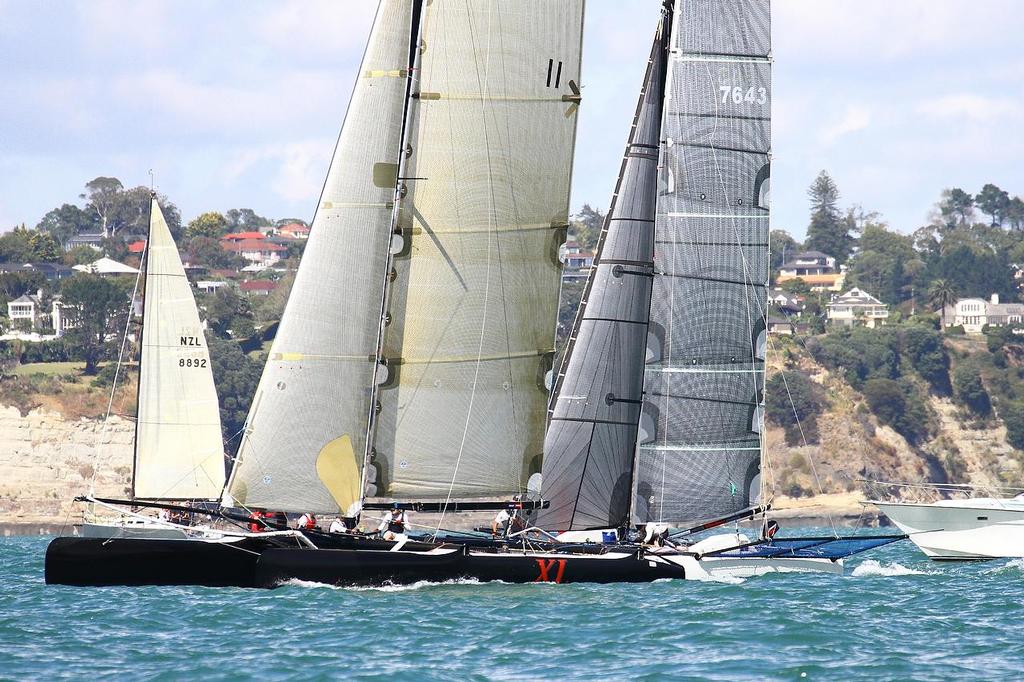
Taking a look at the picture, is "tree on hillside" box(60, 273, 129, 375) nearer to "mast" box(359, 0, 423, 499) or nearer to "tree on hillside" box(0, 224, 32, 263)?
"tree on hillside" box(0, 224, 32, 263)

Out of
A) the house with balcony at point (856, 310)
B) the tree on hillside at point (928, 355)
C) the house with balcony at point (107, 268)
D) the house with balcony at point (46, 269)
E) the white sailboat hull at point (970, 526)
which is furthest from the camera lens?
the house with balcony at point (107, 268)

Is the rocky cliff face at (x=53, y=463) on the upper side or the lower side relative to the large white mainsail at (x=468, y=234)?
lower

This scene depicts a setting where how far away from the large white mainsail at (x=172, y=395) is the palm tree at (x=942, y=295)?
120 m

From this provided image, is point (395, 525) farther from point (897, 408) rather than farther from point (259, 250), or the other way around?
point (259, 250)

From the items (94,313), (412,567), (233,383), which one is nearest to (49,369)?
(94,313)

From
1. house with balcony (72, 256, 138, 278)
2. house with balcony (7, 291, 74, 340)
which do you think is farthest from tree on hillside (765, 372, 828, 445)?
house with balcony (72, 256, 138, 278)

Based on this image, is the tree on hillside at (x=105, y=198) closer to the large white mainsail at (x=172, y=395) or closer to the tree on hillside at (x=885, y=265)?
the tree on hillside at (x=885, y=265)

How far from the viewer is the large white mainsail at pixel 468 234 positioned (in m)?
25.8

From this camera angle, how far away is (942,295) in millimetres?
147375

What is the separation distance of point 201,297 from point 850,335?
Result: 53.2m

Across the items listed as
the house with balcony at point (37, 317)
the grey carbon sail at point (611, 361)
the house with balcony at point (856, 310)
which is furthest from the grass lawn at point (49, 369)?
the grey carbon sail at point (611, 361)

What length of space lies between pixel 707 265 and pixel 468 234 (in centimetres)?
510

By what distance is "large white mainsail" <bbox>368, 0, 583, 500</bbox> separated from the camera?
84.7 ft

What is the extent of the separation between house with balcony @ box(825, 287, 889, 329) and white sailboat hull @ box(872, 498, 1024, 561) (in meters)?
102
